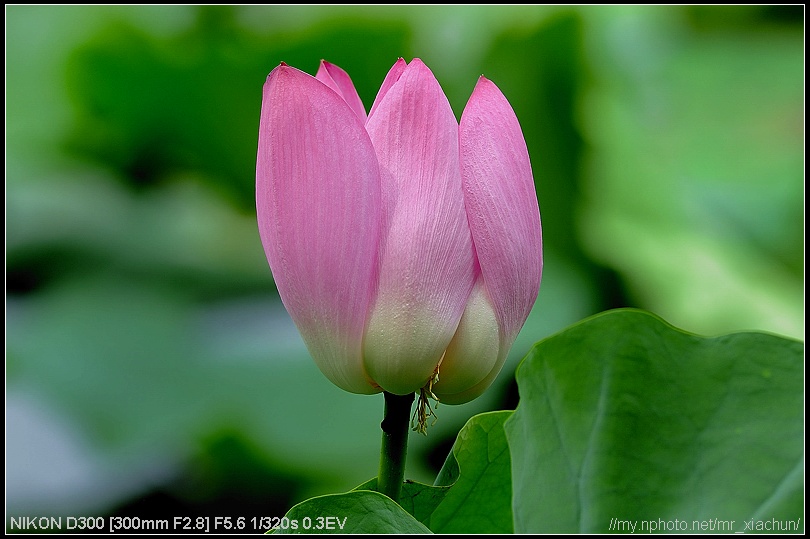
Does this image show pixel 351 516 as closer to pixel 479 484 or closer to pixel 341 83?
pixel 479 484

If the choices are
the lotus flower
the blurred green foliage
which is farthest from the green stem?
the blurred green foliage

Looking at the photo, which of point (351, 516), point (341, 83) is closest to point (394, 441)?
point (351, 516)

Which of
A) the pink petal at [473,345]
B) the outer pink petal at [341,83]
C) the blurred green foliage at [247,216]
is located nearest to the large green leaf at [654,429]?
the pink petal at [473,345]

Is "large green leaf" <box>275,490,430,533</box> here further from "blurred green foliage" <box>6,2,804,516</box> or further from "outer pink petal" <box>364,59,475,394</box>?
"blurred green foliage" <box>6,2,804,516</box>

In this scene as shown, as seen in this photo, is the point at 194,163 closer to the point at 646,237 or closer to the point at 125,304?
the point at 125,304

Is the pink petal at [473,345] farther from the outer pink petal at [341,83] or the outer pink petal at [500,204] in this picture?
the outer pink petal at [341,83]

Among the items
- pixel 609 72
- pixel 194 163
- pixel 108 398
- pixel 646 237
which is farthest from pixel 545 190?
pixel 108 398
